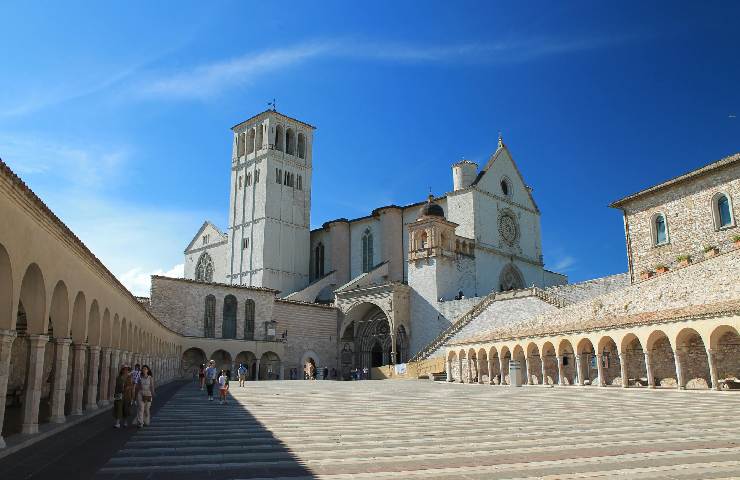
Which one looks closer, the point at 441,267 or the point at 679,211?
the point at 679,211

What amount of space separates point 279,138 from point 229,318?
2603 cm

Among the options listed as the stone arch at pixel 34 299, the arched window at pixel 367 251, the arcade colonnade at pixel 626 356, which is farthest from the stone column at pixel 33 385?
the arched window at pixel 367 251

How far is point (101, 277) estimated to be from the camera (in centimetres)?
1856

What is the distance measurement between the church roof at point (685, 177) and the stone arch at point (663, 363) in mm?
8681

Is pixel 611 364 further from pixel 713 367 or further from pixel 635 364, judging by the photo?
pixel 713 367

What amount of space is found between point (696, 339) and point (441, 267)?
24.6m

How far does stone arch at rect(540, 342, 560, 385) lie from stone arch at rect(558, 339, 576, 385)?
469mm

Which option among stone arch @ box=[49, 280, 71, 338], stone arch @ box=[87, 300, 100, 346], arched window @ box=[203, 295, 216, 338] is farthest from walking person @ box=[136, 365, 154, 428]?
arched window @ box=[203, 295, 216, 338]

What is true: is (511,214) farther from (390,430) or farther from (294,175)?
(390,430)

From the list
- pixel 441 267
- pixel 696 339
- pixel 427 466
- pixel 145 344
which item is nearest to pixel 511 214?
pixel 441 267

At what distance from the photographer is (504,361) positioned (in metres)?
35.9

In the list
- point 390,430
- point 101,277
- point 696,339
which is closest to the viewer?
point 390,430

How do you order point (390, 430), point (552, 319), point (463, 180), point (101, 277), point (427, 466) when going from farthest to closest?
point (463, 180)
point (552, 319)
point (101, 277)
point (390, 430)
point (427, 466)

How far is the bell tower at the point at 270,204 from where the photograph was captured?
62188 mm
